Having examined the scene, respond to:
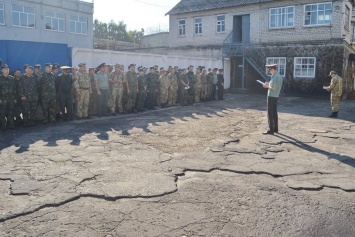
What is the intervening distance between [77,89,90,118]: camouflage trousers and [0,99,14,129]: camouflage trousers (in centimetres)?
209

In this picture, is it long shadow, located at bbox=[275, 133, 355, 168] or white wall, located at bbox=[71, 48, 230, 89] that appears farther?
white wall, located at bbox=[71, 48, 230, 89]

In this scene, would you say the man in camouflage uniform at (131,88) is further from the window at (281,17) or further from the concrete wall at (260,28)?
the window at (281,17)

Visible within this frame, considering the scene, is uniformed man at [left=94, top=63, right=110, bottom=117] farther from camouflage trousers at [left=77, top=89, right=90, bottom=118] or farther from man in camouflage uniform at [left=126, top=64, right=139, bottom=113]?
man in camouflage uniform at [left=126, top=64, right=139, bottom=113]

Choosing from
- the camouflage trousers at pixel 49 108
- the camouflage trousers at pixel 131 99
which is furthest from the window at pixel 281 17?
the camouflage trousers at pixel 49 108

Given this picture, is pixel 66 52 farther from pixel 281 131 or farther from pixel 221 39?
pixel 221 39

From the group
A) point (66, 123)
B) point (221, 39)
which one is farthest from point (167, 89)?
point (221, 39)

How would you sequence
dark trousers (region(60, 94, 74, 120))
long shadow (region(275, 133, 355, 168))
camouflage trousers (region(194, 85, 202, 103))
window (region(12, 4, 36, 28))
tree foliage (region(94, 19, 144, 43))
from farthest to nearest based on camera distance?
tree foliage (region(94, 19, 144, 43))
window (region(12, 4, 36, 28))
camouflage trousers (region(194, 85, 202, 103))
dark trousers (region(60, 94, 74, 120))
long shadow (region(275, 133, 355, 168))

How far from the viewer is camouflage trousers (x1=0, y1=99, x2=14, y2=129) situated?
8.38 m

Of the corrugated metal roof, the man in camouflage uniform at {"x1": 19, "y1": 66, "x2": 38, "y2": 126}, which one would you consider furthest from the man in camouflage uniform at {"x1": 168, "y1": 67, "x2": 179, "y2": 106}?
the corrugated metal roof

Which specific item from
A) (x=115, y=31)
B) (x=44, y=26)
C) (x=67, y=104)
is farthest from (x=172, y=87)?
(x=115, y=31)

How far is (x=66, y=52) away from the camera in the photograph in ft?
37.7

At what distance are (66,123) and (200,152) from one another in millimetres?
4940

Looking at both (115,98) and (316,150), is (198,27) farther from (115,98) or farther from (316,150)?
(316,150)

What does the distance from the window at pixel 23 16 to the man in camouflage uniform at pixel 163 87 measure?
1518 cm
